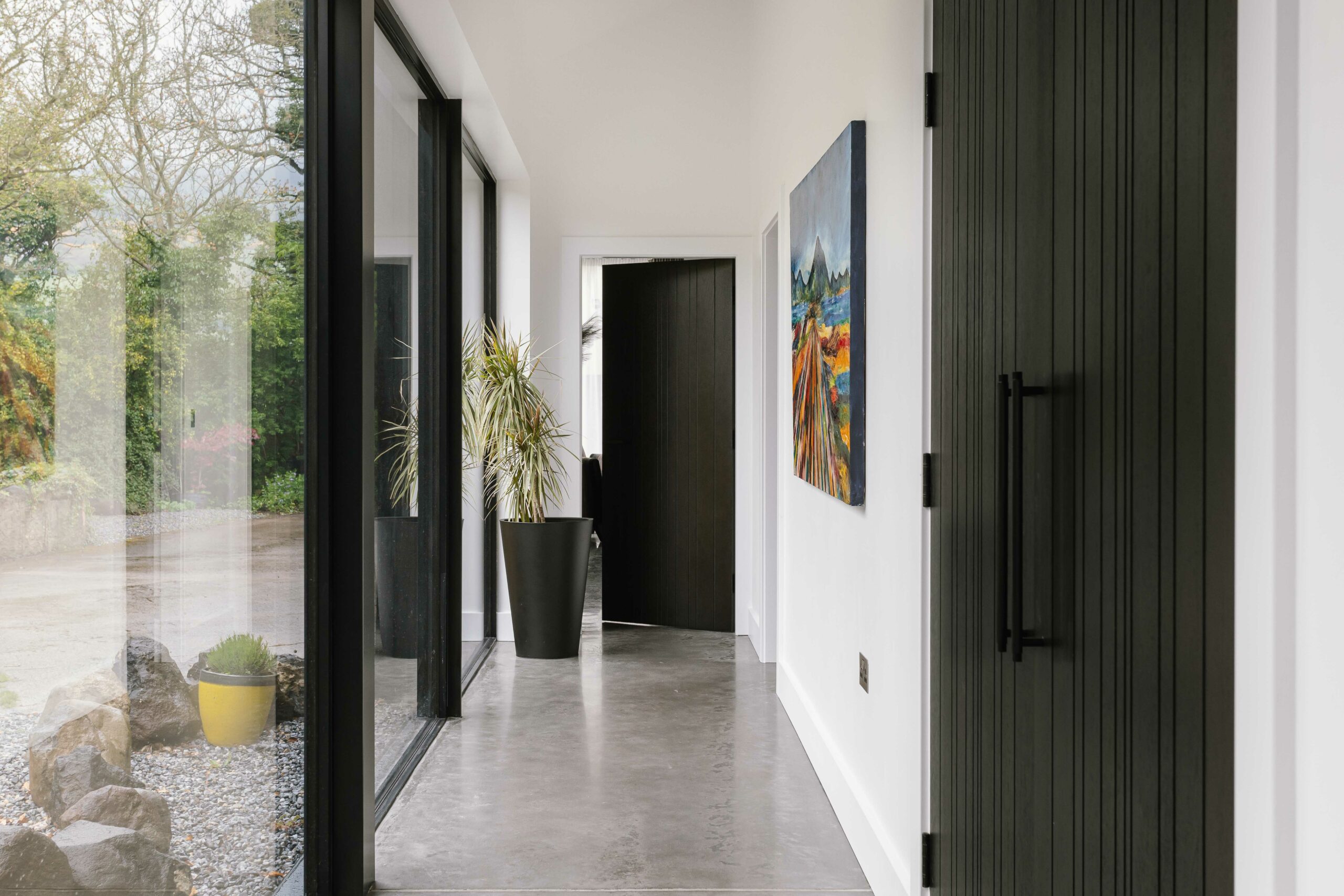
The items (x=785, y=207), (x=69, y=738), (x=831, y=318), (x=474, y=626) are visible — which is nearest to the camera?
(x=69, y=738)

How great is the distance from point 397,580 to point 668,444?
2.67 metres

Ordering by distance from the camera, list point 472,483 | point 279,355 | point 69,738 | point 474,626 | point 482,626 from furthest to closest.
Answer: point 482,626
point 474,626
point 472,483
point 279,355
point 69,738

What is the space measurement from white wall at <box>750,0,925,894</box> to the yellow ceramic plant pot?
4.58 ft

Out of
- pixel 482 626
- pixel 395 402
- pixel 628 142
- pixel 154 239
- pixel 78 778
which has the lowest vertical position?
pixel 482 626

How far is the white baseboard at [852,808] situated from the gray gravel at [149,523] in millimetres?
1674

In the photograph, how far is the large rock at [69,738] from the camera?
1259 millimetres

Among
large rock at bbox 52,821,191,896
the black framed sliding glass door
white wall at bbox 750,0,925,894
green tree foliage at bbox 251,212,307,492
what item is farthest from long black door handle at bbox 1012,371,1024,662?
the black framed sliding glass door

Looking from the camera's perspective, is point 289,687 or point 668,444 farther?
point 668,444

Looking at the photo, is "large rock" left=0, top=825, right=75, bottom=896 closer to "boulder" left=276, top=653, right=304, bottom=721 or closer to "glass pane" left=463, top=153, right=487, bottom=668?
"boulder" left=276, top=653, right=304, bottom=721

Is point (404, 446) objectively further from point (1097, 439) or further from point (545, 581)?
point (1097, 439)

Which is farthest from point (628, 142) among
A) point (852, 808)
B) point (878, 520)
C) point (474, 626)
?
point (852, 808)

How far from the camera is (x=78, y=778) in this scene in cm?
135

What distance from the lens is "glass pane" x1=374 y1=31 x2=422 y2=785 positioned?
2.93 meters

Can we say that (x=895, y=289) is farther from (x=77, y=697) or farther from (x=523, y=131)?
(x=523, y=131)
